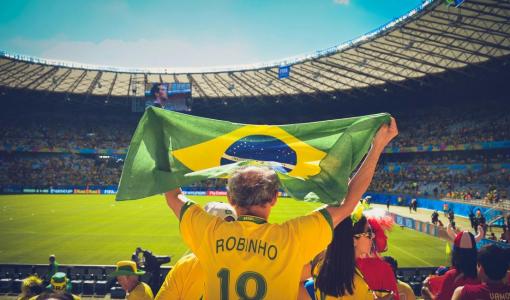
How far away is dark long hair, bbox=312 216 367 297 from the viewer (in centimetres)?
312

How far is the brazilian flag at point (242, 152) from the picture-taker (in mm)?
3176

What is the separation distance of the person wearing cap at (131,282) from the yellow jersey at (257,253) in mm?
3241

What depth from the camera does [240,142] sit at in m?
3.69

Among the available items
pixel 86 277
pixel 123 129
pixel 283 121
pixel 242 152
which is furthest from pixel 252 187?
pixel 123 129

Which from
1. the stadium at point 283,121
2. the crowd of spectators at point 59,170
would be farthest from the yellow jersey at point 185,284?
the crowd of spectators at point 59,170

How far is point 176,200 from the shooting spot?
9.38ft

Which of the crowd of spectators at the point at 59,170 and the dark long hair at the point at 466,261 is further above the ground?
the dark long hair at the point at 466,261

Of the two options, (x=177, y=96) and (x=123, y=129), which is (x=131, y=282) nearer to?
(x=177, y=96)

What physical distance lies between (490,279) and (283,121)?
59.5 meters

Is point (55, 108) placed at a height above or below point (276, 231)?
above

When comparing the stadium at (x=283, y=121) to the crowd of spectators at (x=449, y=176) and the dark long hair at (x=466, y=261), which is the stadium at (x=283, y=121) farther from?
the dark long hair at (x=466, y=261)

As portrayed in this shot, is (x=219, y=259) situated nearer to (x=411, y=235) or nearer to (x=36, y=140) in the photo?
(x=411, y=235)

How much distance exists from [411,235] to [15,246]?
22.8 meters

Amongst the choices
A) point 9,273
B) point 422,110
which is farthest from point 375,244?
point 422,110
